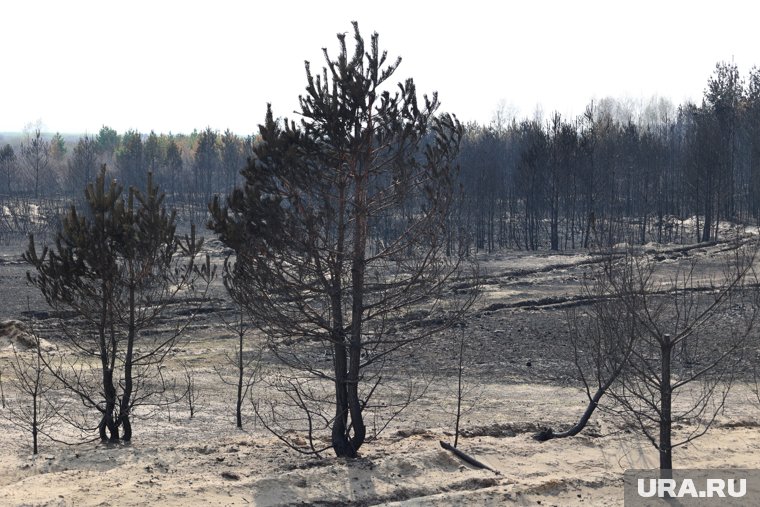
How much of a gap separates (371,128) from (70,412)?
10902mm

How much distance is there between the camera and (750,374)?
23.1 metres

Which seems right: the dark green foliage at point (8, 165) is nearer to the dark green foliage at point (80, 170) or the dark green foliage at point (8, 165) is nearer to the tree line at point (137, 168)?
the tree line at point (137, 168)

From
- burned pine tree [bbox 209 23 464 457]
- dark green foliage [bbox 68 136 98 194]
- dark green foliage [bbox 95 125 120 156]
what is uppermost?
dark green foliage [bbox 95 125 120 156]

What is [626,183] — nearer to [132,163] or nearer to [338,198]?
[132,163]

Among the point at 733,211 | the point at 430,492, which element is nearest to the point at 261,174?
the point at 430,492

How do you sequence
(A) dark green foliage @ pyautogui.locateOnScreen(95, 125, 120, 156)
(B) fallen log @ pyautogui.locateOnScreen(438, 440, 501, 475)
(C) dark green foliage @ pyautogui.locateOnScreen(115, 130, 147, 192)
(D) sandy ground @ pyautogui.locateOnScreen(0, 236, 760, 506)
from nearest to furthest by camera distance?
1. (D) sandy ground @ pyautogui.locateOnScreen(0, 236, 760, 506)
2. (B) fallen log @ pyautogui.locateOnScreen(438, 440, 501, 475)
3. (C) dark green foliage @ pyautogui.locateOnScreen(115, 130, 147, 192)
4. (A) dark green foliage @ pyautogui.locateOnScreen(95, 125, 120, 156)

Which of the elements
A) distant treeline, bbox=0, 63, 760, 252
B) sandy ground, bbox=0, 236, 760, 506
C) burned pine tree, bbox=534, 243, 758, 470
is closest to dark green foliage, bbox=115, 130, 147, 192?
distant treeline, bbox=0, 63, 760, 252

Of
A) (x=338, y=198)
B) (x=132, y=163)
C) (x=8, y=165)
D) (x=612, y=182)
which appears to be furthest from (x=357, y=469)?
(x=132, y=163)

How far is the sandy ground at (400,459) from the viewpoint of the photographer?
11.7m

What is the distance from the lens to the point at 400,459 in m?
13.4

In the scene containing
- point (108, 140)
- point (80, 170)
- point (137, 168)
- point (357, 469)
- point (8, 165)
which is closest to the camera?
point (357, 469)

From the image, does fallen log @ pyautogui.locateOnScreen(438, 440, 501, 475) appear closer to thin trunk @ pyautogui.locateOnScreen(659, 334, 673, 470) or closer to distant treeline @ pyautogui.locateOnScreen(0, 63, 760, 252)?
thin trunk @ pyautogui.locateOnScreen(659, 334, 673, 470)

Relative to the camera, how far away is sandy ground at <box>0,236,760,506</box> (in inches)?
460

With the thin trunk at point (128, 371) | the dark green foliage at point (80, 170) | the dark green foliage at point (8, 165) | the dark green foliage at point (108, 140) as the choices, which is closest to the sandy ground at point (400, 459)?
the thin trunk at point (128, 371)
